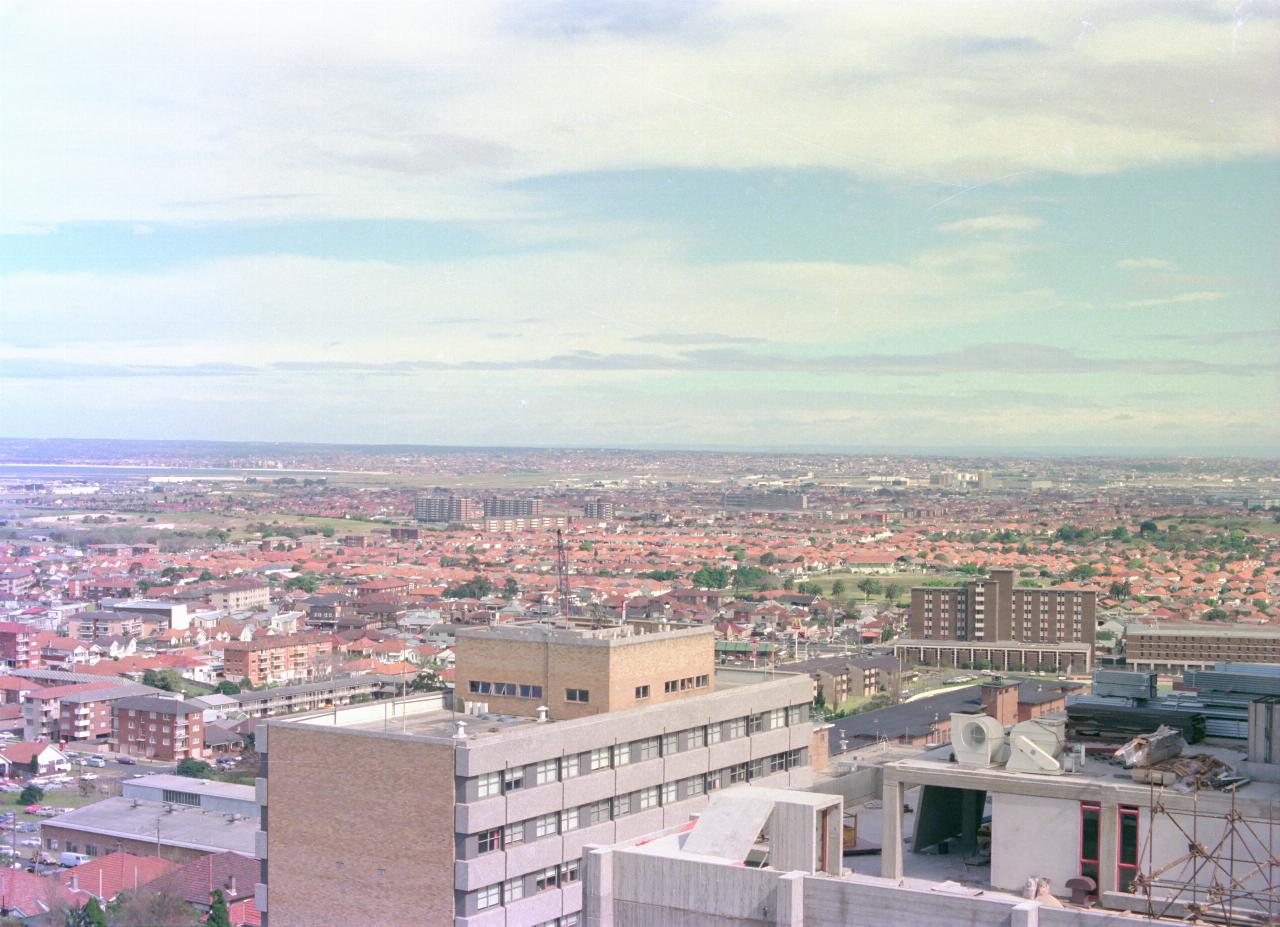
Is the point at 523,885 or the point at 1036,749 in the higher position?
the point at 1036,749

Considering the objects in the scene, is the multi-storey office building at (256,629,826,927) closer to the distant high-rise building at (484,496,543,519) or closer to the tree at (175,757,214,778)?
the tree at (175,757,214,778)

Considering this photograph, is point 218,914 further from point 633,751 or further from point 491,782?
point 491,782

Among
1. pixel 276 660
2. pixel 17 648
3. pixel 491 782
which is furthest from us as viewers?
pixel 17 648

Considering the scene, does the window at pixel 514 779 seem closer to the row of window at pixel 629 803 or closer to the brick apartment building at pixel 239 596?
the row of window at pixel 629 803

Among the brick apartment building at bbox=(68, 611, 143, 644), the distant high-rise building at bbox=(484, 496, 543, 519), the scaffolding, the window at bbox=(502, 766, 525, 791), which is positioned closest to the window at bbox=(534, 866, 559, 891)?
the window at bbox=(502, 766, 525, 791)

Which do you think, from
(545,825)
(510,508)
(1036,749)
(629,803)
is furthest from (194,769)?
(510,508)

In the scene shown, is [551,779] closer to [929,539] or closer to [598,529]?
[929,539]
